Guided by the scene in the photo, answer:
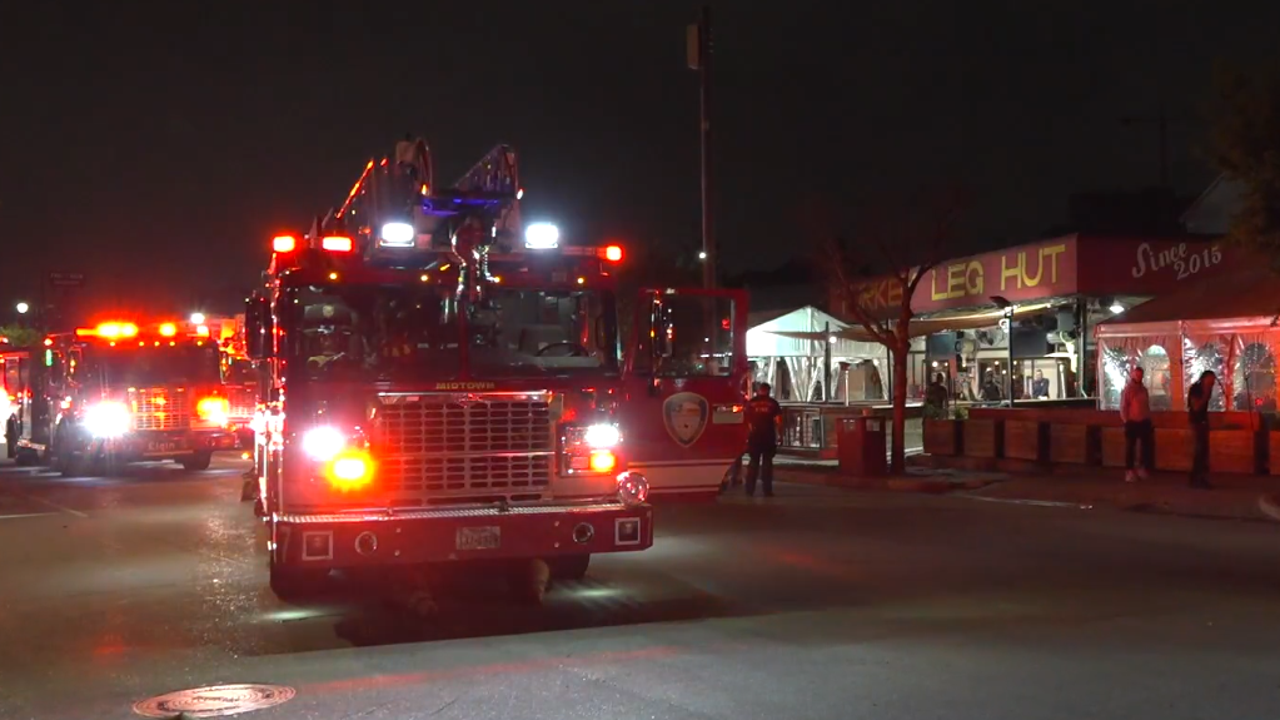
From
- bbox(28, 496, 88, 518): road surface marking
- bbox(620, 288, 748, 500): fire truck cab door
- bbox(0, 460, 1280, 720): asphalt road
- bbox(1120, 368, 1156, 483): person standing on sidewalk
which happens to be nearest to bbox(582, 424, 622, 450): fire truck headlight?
bbox(620, 288, 748, 500): fire truck cab door

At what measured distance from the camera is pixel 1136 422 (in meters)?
18.7

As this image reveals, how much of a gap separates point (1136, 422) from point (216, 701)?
14.8m

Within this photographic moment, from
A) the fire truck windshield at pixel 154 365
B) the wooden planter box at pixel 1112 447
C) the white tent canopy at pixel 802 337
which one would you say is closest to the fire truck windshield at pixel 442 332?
the wooden planter box at pixel 1112 447

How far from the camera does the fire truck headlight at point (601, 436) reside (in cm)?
966

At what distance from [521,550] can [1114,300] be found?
22.0 meters

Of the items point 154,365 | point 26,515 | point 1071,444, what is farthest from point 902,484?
point 154,365

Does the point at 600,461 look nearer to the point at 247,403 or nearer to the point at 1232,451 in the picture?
the point at 247,403

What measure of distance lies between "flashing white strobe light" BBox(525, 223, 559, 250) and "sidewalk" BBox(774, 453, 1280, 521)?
395 inches

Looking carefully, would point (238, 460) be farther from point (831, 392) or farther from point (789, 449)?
point (831, 392)

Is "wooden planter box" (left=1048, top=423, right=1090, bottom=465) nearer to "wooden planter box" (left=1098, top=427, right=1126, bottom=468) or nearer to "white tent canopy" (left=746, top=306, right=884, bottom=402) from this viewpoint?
"wooden planter box" (left=1098, top=427, right=1126, bottom=468)

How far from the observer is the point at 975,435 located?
2262 centimetres

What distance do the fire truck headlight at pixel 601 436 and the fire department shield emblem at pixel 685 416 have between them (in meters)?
1.43

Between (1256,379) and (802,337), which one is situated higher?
(802,337)

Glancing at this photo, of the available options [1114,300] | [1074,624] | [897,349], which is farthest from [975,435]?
[1074,624]
